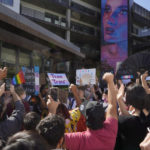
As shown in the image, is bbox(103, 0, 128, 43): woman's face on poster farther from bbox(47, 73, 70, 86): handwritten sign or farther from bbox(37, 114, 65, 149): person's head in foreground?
bbox(37, 114, 65, 149): person's head in foreground

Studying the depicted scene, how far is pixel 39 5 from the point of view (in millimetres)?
28375

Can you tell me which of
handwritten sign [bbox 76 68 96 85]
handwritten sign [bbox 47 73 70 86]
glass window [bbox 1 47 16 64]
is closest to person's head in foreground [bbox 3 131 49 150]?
handwritten sign [bbox 76 68 96 85]

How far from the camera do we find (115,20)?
34.2 metres

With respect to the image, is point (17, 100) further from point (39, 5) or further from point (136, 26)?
point (136, 26)

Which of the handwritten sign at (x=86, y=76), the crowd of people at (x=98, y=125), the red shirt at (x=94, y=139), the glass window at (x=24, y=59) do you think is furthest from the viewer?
the glass window at (x=24, y=59)

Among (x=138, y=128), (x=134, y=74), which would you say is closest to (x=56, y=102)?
(x=138, y=128)

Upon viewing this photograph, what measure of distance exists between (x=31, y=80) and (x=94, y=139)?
3.25 m

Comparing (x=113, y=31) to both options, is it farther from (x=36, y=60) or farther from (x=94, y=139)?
(x=94, y=139)

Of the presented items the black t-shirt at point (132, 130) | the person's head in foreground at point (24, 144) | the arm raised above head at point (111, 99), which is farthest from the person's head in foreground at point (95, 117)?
the person's head in foreground at point (24, 144)

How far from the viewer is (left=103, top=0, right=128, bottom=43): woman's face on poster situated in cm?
Result: 3338

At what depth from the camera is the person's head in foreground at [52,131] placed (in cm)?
182

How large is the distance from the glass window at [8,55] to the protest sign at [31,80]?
327cm

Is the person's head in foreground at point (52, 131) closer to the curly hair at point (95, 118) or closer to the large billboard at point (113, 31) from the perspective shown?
the curly hair at point (95, 118)

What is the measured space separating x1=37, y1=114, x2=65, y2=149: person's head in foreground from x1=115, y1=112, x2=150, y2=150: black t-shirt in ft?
2.47
